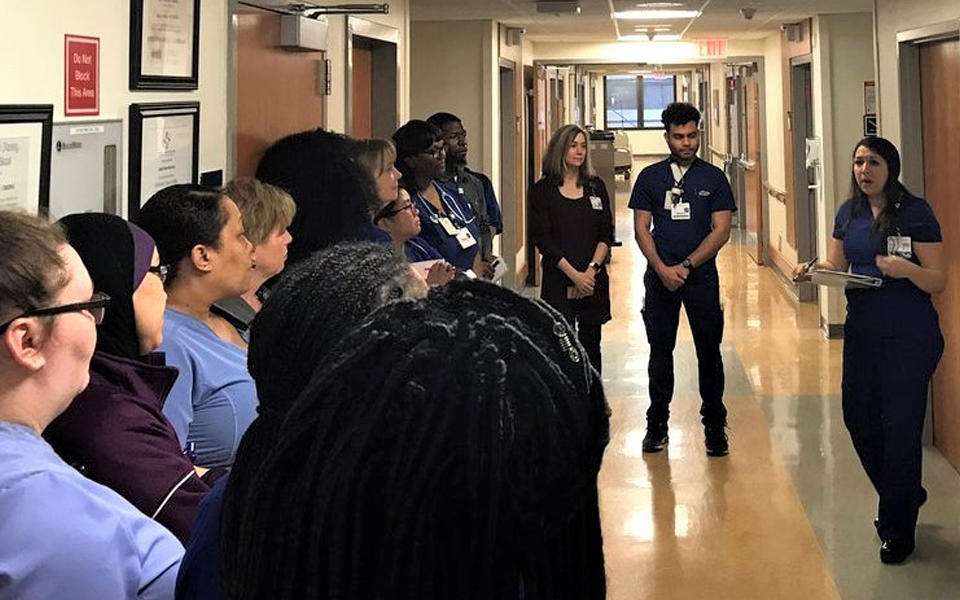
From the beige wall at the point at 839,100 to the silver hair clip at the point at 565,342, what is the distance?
6801 mm

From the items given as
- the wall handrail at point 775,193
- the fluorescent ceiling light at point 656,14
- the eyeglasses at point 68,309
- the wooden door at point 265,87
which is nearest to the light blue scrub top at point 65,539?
the eyeglasses at point 68,309

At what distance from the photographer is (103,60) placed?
7.45 ft

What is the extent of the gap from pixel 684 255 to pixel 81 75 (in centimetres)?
315

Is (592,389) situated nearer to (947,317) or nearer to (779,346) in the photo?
(947,317)

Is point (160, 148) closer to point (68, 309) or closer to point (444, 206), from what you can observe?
point (68, 309)

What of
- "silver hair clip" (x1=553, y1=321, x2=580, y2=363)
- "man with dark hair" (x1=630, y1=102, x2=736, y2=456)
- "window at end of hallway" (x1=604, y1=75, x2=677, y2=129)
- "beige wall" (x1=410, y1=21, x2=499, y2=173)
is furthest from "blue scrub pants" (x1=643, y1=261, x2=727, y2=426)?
"window at end of hallway" (x1=604, y1=75, x2=677, y2=129)

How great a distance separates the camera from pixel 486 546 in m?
0.78

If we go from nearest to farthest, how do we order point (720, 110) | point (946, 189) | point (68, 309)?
point (68, 309), point (946, 189), point (720, 110)

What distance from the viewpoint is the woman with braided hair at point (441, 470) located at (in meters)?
0.78

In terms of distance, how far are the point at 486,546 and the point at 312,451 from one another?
153 mm

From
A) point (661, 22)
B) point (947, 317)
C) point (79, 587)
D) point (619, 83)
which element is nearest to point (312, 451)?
point (79, 587)

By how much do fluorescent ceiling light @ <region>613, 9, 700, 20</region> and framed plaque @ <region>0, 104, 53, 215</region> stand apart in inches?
228

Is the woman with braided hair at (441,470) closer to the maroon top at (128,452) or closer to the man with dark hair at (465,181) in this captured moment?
the maroon top at (128,452)

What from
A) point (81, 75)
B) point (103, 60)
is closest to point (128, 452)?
point (81, 75)
